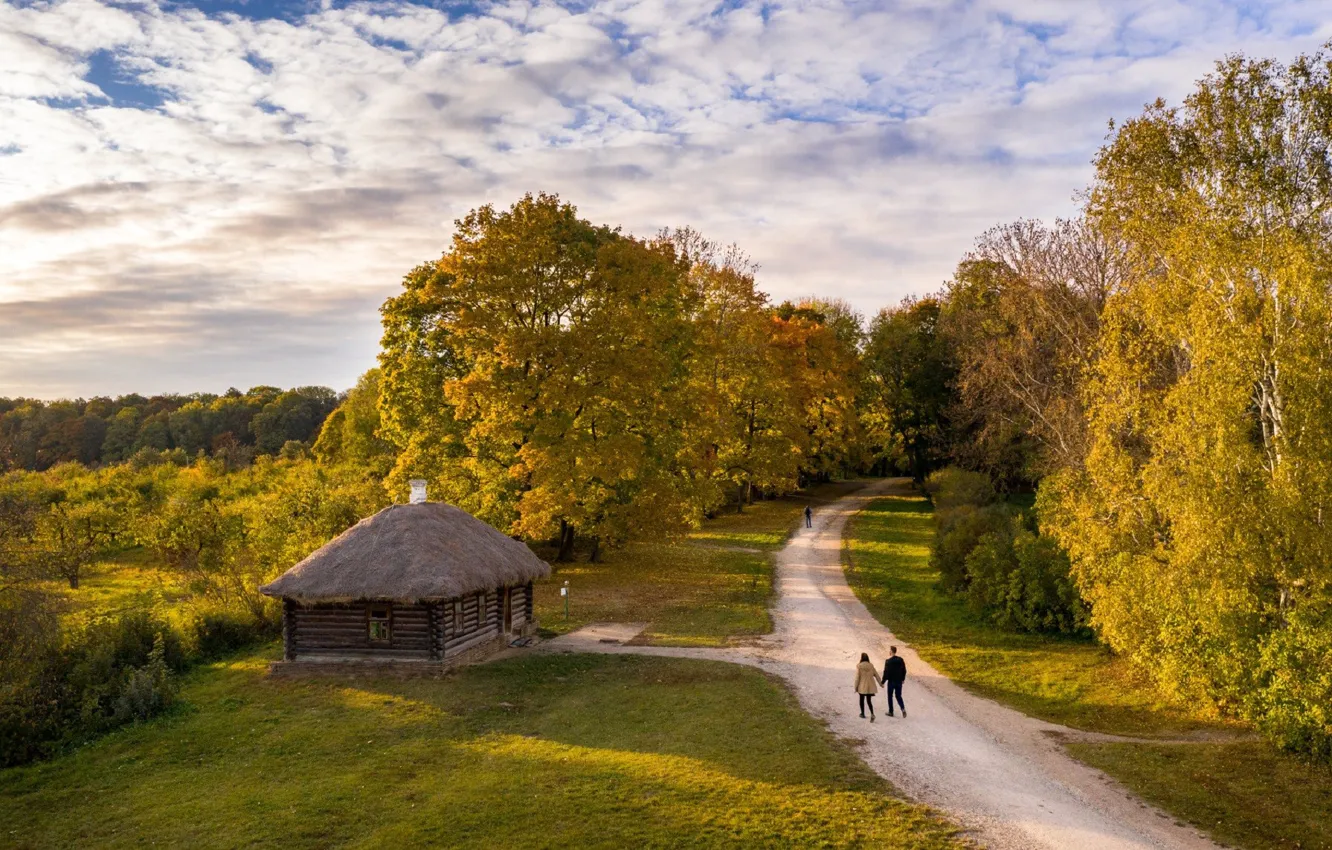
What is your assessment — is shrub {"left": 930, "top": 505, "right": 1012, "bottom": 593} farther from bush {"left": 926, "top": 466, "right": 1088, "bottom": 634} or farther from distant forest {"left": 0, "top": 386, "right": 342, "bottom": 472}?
distant forest {"left": 0, "top": 386, "right": 342, "bottom": 472}

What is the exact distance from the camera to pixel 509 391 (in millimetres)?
32344

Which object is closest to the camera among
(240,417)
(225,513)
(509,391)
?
(509,391)

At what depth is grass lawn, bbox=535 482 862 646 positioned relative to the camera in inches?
1067

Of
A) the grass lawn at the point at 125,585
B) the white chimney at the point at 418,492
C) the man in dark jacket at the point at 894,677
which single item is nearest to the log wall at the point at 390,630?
the white chimney at the point at 418,492

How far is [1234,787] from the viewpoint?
1415 centimetres

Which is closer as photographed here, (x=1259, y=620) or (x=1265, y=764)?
(x=1265, y=764)

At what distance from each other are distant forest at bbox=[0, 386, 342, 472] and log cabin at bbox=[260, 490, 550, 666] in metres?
53.6

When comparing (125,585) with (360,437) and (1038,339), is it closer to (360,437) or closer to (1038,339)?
(360,437)

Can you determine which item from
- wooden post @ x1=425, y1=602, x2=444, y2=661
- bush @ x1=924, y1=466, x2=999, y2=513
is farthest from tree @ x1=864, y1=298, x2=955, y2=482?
wooden post @ x1=425, y1=602, x2=444, y2=661

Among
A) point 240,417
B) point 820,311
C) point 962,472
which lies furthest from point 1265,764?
point 240,417

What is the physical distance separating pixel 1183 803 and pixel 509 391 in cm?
2528

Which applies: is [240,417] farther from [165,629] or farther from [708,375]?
[165,629]

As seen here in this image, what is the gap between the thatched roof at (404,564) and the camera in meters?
21.6

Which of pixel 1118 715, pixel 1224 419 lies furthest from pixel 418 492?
pixel 1224 419
